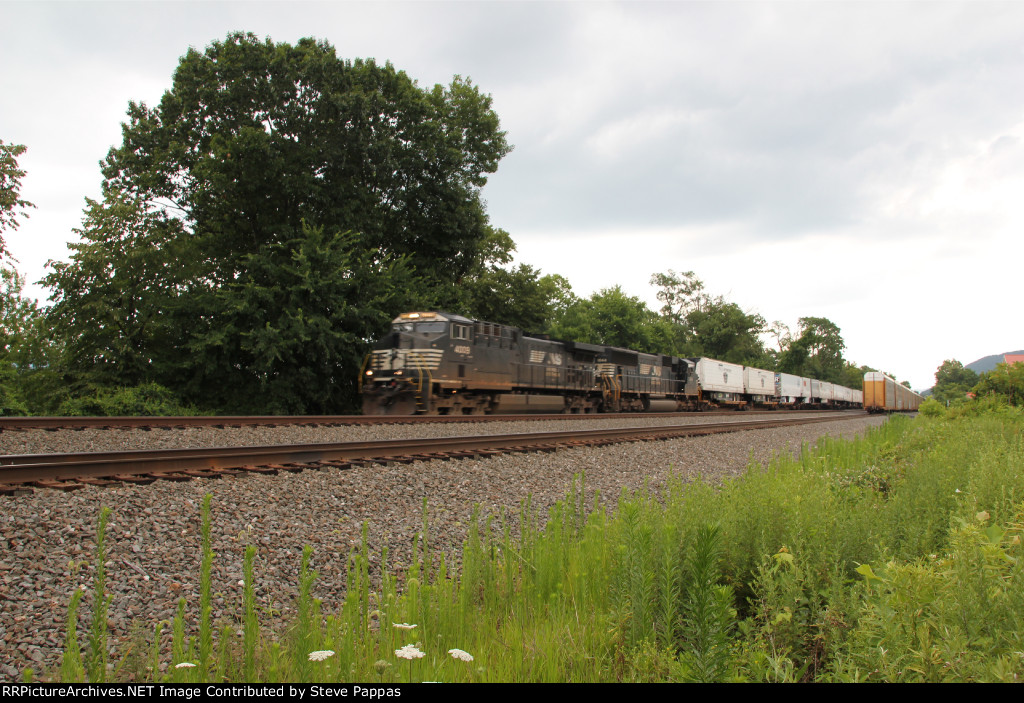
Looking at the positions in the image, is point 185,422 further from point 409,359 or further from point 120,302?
point 120,302

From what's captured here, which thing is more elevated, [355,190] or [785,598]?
[355,190]

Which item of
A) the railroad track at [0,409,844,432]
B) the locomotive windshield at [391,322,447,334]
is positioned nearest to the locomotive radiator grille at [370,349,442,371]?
the locomotive windshield at [391,322,447,334]

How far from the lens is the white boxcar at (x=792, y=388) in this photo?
175 ft

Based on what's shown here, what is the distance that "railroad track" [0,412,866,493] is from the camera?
17.9ft

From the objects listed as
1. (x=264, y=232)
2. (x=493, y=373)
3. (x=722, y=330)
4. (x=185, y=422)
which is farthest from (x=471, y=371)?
(x=722, y=330)

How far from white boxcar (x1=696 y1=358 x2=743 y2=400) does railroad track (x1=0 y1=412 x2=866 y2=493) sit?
3141 cm

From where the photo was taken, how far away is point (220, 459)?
6715 mm

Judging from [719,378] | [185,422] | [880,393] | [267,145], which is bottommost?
[185,422]

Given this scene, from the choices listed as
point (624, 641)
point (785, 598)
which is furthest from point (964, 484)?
point (624, 641)

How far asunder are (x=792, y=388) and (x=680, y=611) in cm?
5899

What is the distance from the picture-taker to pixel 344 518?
4.96 metres

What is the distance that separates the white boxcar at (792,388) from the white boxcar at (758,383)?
1.47 metres
